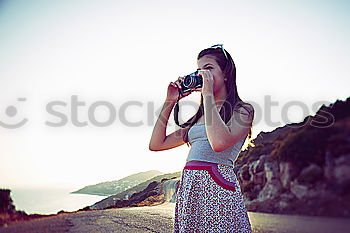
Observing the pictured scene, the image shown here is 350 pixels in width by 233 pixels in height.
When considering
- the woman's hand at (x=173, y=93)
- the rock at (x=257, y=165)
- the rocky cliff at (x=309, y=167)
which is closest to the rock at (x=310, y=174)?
the rocky cliff at (x=309, y=167)

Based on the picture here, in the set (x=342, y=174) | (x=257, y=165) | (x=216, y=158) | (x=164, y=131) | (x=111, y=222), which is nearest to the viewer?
(x=342, y=174)

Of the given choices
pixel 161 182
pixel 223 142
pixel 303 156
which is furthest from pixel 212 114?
pixel 161 182

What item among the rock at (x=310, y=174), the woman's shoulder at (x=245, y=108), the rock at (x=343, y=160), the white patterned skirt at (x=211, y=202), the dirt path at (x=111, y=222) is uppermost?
the woman's shoulder at (x=245, y=108)

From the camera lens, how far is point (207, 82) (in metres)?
1.09

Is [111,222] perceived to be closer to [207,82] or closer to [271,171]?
[207,82]

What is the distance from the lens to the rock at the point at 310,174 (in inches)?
26.2

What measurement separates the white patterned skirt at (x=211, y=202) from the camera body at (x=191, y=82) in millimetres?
302

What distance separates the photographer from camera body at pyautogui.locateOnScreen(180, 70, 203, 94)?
45.7 inches

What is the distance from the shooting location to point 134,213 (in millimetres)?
1816

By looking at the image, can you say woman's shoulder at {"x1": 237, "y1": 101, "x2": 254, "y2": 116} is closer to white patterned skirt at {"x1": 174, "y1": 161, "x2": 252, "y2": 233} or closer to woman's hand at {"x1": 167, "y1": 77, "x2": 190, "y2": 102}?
white patterned skirt at {"x1": 174, "y1": 161, "x2": 252, "y2": 233}

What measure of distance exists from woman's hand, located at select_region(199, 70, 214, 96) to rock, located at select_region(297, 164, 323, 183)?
0.45 m

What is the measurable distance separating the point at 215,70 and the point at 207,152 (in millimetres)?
321

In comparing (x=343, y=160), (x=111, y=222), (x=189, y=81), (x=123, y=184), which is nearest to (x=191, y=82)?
(x=189, y=81)

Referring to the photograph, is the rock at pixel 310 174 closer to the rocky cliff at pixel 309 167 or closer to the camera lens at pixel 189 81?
the rocky cliff at pixel 309 167
